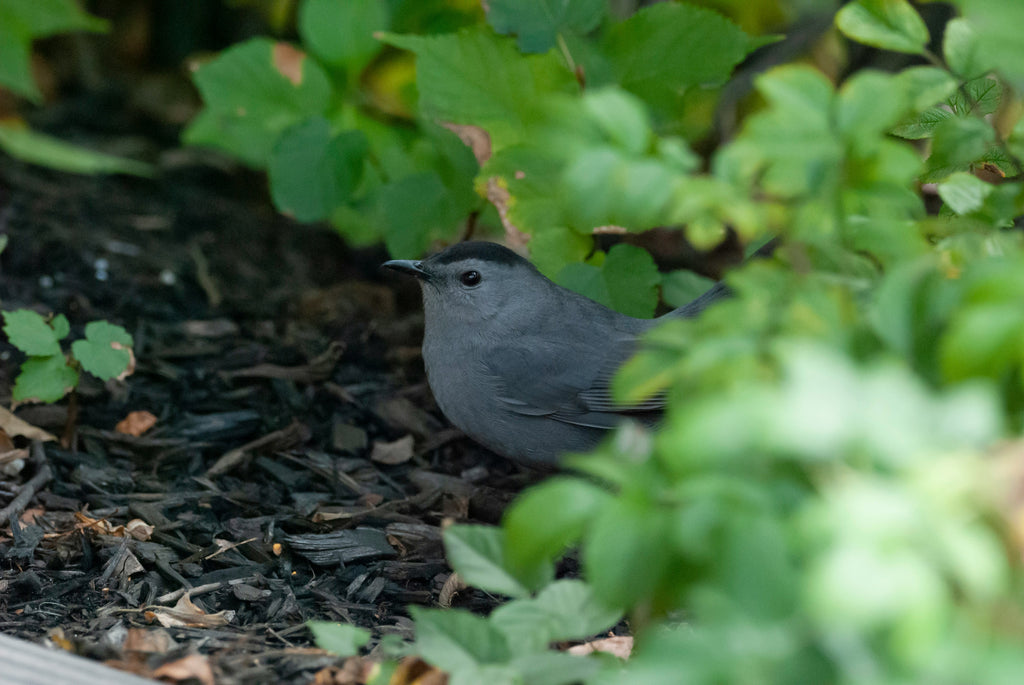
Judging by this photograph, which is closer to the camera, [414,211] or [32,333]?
[32,333]

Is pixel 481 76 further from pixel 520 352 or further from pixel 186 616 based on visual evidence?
pixel 186 616

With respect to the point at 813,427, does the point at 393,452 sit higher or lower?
lower

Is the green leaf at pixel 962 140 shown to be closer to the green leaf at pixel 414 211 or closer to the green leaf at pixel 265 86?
the green leaf at pixel 414 211

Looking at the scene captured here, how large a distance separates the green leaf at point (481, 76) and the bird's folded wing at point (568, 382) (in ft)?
2.62

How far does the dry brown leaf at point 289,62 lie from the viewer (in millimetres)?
4012

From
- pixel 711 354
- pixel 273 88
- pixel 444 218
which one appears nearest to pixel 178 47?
pixel 273 88

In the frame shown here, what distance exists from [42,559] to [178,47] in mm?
4487

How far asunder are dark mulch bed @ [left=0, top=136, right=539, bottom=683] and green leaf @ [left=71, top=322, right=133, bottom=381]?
34cm

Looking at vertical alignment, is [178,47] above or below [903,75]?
below

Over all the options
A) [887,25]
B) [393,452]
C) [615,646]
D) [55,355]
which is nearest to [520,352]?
[393,452]

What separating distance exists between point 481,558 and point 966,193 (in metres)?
1.21

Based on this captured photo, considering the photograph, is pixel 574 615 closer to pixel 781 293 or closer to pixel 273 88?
pixel 781 293

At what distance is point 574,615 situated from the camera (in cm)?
188

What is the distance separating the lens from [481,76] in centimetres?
333
